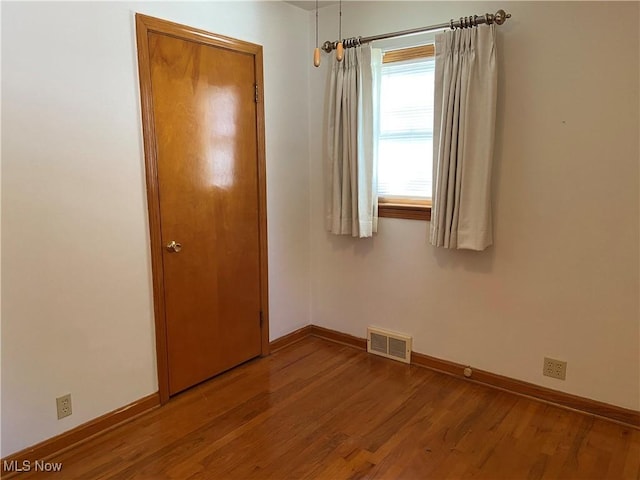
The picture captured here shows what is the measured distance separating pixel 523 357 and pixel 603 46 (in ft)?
5.67

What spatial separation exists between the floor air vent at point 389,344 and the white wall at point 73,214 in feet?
4.96

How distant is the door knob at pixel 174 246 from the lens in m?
2.67

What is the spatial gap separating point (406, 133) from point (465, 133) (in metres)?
0.49

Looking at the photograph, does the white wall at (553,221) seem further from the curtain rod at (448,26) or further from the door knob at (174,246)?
the door knob at (174,246)

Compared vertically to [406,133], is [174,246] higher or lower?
lower

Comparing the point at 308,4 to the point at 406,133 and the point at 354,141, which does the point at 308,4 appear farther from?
the point at 406,133

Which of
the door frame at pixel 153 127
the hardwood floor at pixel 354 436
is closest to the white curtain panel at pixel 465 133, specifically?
the hardwood floor at pixel 354 436

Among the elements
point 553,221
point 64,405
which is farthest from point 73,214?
point 553,221

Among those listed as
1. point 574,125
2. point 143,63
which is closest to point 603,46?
point 574,125

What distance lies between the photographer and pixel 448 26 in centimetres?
272

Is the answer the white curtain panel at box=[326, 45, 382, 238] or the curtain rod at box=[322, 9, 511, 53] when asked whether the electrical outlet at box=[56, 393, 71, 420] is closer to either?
the white curtain panel at box=[326, 45, 382, 238]

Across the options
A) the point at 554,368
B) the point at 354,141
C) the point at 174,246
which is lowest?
the point at 554,368

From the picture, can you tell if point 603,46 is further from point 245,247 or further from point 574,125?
point 245,247

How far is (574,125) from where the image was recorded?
247 cm
